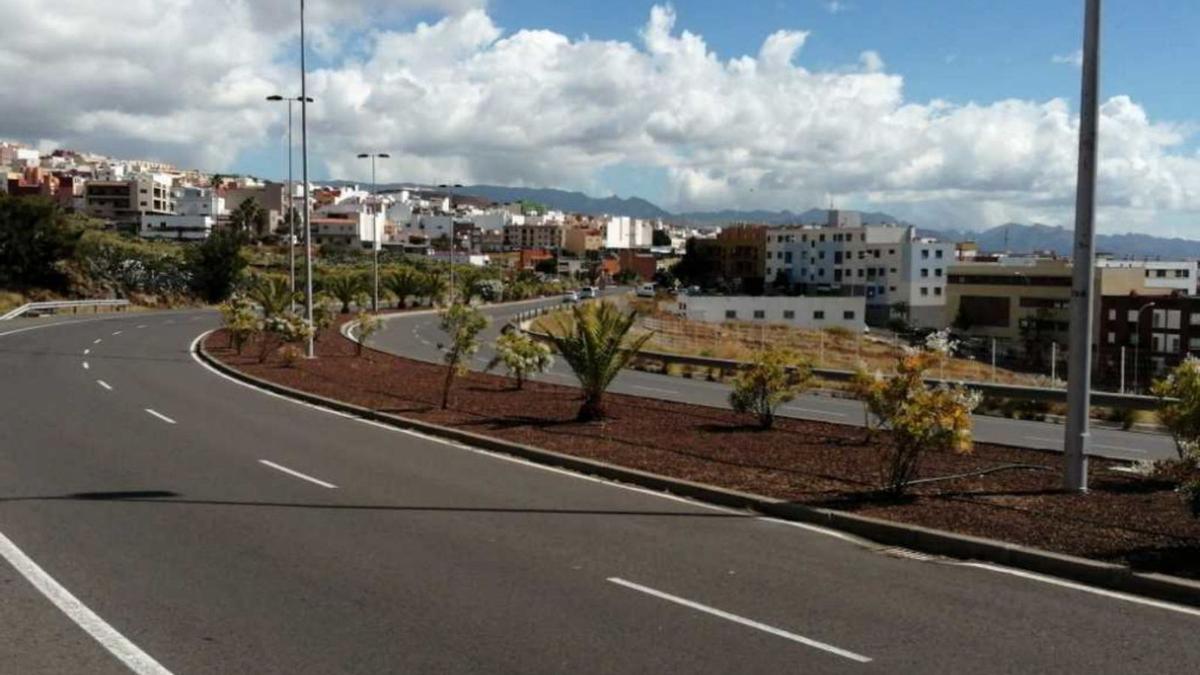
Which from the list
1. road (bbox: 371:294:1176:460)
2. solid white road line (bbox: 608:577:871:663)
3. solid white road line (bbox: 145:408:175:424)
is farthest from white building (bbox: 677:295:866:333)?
solid white road line (bbox: 608:577:871:663)

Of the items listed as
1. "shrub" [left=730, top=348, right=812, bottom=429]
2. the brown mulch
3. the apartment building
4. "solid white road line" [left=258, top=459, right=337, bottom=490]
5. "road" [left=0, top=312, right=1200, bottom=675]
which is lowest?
"solid white road line" [left=258, top=459, right=337, bottom=490]

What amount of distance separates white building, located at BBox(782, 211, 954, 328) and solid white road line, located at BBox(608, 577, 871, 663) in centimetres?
9857

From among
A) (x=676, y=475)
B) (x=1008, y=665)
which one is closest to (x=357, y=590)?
(x=1008, y=665)

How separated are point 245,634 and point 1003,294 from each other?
309 feet

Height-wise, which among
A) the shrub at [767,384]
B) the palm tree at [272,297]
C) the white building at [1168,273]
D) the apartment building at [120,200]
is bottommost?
the shrub at [767,384]

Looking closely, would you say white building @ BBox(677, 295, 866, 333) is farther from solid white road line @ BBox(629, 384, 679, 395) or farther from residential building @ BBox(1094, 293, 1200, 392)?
solid white road line @ BBox(629, 384, 679, 395)

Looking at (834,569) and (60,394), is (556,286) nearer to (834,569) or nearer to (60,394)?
(60,394)

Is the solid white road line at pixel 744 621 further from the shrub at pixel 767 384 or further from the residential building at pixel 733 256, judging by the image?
the residential building at pixel 733 256

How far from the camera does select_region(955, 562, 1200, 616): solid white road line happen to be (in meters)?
7.25

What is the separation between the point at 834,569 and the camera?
8242 millimetres

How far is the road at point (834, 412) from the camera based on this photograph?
17.8 metres

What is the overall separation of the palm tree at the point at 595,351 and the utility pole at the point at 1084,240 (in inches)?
293

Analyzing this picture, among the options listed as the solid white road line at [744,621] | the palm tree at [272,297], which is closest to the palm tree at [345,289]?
the palm tree at [272,297]

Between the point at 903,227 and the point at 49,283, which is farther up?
the point at 903,227
